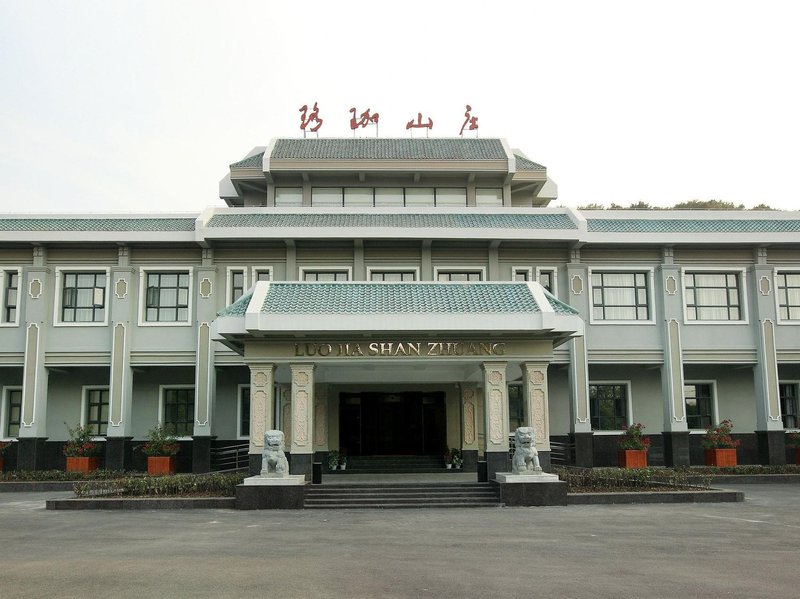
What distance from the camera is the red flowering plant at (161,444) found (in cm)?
2475

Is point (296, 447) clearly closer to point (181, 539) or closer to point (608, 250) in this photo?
point (181, 539)

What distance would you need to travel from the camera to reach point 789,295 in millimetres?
27234

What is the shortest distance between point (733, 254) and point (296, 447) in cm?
1676

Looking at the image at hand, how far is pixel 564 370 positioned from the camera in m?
27.2

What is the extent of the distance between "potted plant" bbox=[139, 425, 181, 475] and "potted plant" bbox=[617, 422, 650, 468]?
1407 cm

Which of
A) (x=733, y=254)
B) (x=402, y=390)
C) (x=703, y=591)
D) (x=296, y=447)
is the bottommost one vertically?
(x=703, y=591)

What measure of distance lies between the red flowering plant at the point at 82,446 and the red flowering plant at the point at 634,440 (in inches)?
659

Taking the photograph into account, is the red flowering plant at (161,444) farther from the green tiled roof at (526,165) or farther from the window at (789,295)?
the window at (789,295)

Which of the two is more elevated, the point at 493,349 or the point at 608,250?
the point at 608,250

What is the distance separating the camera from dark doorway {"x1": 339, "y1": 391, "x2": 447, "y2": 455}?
86.3 feet

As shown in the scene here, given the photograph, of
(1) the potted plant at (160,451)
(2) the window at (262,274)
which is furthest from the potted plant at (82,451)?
(2) the window at (262,274)

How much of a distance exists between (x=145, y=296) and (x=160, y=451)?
17.0 ft

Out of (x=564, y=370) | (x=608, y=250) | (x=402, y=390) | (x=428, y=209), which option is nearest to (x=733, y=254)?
(x=608, y=250)

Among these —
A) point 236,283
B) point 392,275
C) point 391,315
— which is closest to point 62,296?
point 236,283
